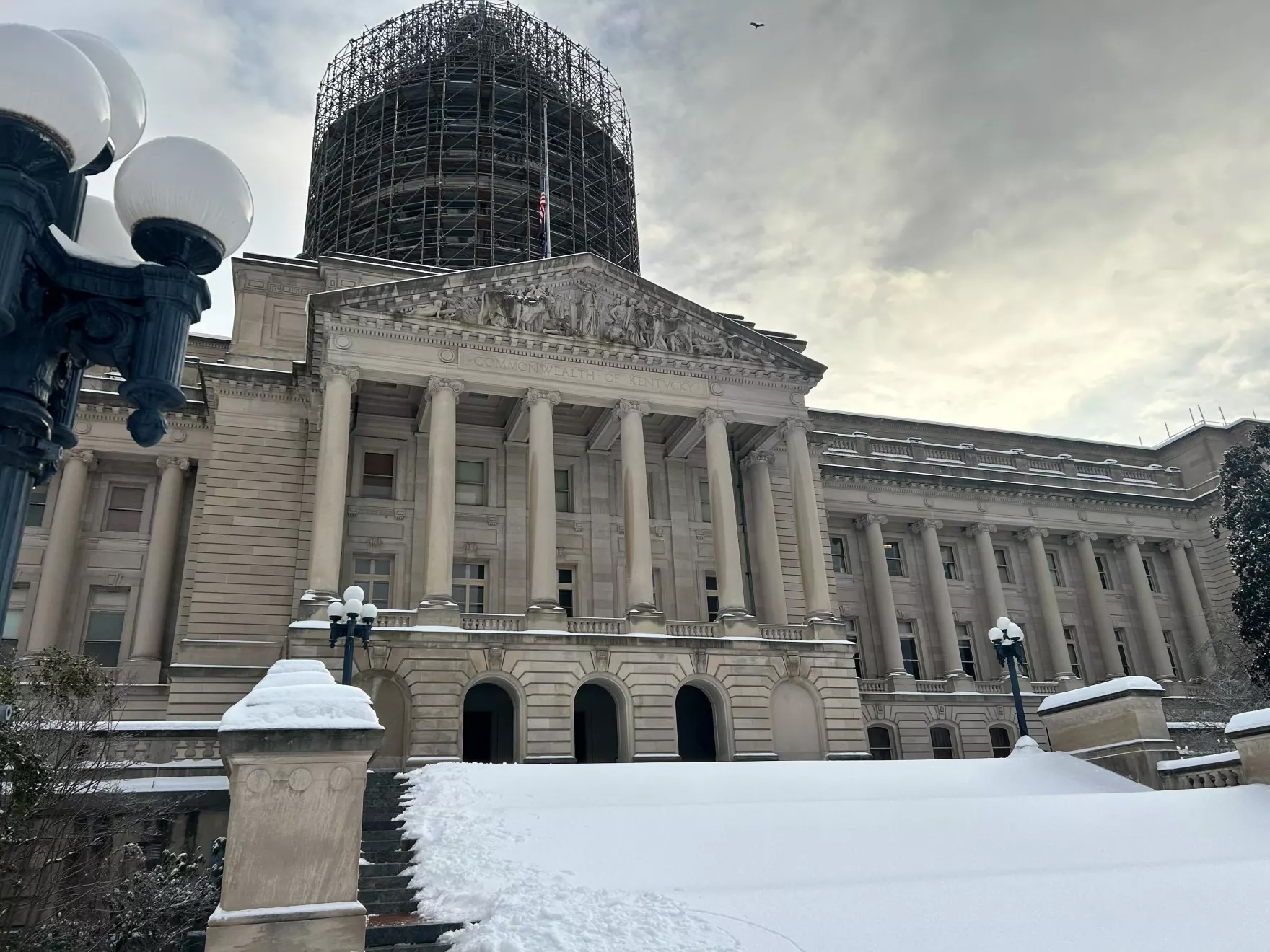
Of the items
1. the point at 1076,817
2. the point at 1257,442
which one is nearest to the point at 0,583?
the point at 1076,817

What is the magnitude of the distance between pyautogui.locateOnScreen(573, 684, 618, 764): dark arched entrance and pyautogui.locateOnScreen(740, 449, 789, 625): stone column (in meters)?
6.33

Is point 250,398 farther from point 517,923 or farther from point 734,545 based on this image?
point 517,923

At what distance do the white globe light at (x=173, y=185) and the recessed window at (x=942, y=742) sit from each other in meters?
41.2

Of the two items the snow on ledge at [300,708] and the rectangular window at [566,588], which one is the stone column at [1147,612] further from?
the snow on ledge at [300,708]

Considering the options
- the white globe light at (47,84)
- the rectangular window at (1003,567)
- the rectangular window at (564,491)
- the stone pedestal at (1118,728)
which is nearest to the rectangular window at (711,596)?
the rectangular window at (564,491)

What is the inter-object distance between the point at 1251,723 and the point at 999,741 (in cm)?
2832

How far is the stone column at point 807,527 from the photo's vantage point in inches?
1286

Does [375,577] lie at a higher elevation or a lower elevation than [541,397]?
lower

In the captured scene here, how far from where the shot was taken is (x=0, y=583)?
491 cm

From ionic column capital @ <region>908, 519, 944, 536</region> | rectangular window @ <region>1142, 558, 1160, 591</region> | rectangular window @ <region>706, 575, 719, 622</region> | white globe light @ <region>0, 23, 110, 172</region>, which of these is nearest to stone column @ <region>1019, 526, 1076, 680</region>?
ionic column capital @ <region>908, 519, 944, 536</region>

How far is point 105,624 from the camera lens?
3331 centimetres

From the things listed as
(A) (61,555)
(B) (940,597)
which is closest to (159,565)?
(A) (61,555)

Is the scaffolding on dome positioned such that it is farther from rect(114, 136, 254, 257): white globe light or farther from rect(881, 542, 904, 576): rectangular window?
rect(114, 136, 254, 257): white globe light

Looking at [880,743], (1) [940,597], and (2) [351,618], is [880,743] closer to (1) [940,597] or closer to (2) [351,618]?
(1) [940,597]
